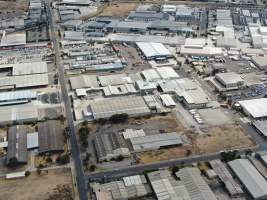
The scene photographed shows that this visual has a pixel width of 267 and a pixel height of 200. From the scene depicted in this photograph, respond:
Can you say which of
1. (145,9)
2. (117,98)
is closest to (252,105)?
(117,98)

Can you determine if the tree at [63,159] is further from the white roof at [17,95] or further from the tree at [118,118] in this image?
the white roof at [17,95]

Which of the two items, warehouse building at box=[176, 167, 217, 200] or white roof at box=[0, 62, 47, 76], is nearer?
warehouse building at box=[176, 167, 217, 200]

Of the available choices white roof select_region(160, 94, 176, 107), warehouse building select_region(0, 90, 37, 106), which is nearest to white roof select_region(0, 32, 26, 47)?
warehouse building select_region(0, 90, 37, 106)

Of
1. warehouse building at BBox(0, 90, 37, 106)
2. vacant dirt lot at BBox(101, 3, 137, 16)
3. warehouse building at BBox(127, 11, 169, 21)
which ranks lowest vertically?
warehouse building at BBox(0, 90, 37, 106)

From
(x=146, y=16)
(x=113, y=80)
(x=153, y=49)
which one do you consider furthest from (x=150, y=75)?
(x=146, y=16)

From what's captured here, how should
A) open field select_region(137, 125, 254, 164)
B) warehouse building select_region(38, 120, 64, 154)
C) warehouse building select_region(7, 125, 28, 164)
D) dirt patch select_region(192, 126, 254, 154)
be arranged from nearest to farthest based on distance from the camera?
1. warehouse building select_region(7, 125, 28, 164)
2. open field select_region(137, 125, 254, 164)
3. warehouse building select_region(38, 120, 64, 154)
4. dirt patch select_region(192, 126, 254, 154)

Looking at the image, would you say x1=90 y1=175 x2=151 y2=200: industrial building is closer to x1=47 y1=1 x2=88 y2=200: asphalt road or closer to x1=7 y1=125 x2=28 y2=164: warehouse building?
x1=47 y1=1 x2=88 y2=200: asphalt road

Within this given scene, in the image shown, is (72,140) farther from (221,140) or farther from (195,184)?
(221,140)
